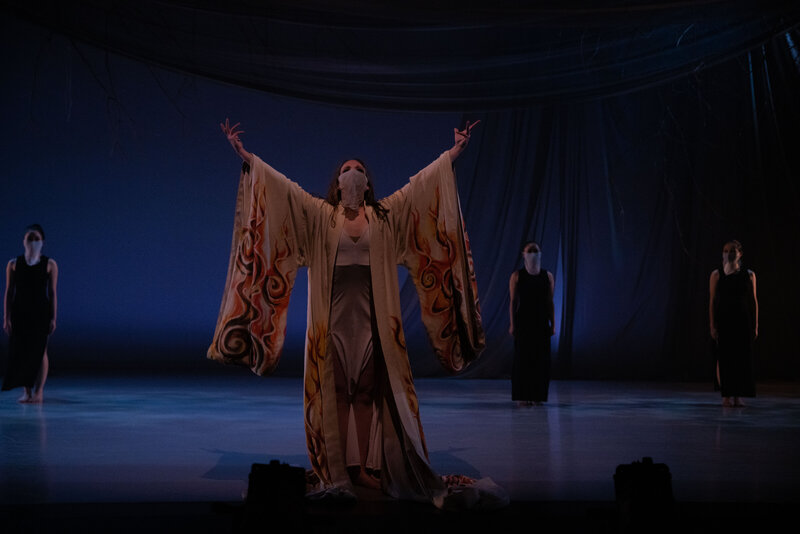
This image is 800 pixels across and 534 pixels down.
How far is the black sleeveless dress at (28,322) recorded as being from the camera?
743 cm

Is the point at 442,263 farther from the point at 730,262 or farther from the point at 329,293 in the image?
the point at 730,262

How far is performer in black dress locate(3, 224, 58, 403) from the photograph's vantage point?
7.42 meters

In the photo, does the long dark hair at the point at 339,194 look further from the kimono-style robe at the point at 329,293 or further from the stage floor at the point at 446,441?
the stage floor at the point at 446,441

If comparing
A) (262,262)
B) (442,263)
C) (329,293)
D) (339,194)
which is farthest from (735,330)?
(262,262)

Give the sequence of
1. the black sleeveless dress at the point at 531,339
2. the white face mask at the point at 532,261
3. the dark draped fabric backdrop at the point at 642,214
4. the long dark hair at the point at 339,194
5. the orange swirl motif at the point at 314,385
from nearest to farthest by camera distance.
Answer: the orange swirl motif at the point at 314,385 → the long dark hair at the point at 339,194 → the black sleeveless dress at the point at 531,339 → the white face mask at the point at 532,261 → the dark draped fabric backdrop at the point at 642,214

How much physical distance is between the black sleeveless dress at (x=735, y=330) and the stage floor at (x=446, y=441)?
0.79 feet

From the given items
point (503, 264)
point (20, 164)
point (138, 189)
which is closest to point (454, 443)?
point (503, 264)

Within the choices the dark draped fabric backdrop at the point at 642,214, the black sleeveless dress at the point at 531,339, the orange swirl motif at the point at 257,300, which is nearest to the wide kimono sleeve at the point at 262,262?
the orange swirl motif at the point at 257,300

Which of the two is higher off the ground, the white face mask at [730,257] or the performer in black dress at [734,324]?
the white face mask at [730,257]

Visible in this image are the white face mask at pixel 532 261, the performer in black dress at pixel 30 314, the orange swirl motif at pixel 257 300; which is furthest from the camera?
the white face mask at pixel 532 261

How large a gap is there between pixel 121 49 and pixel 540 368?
4591mm

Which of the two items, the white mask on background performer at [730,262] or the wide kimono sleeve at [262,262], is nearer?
the wide kimono sleeve at [262,262]

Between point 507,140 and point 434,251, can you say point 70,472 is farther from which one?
point 507,140

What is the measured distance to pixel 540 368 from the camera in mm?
7645
